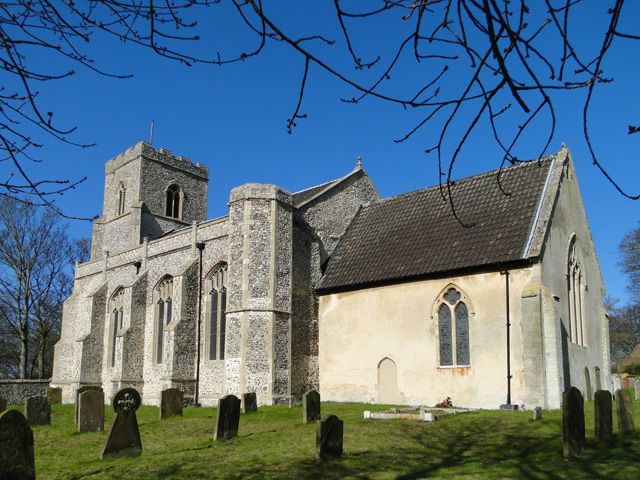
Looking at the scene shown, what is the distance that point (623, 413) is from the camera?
12.2m

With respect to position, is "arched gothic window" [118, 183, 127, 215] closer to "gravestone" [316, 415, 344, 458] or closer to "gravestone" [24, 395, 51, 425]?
"gravestone" [24, 395, 51, 425]

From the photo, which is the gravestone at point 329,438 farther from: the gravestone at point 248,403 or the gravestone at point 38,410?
the gravestone at point 38,410

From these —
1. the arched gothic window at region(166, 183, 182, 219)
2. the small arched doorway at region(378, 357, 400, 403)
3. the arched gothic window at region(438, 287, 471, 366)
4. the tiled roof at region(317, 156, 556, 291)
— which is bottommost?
the small arched doorway at region(378, 357, 400, 403)

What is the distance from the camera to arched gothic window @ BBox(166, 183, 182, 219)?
38844 mm

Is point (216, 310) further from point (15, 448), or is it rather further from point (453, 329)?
point (15, 448)

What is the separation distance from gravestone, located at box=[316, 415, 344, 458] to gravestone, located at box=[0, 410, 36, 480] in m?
4.25

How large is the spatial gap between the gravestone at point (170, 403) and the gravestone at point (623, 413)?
431 inches

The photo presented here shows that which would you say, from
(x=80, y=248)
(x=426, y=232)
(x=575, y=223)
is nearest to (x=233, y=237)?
(x=426, y=232)

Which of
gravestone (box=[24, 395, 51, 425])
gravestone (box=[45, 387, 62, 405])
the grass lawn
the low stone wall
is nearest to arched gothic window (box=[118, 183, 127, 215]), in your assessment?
the low stone wall

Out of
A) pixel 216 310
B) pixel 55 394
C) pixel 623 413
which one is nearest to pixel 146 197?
pixel 55 394

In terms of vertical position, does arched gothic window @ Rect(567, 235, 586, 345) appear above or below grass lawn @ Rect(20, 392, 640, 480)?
above

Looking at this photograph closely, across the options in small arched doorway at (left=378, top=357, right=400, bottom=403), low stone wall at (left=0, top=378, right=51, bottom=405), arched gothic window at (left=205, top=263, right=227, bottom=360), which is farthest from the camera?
low stone wall at (left=0, top=378, right=51, bottom=405)

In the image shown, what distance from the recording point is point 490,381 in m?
18.3

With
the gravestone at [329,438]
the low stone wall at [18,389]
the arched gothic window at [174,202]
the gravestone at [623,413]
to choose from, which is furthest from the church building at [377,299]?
the arched gothic window at [174,202]
